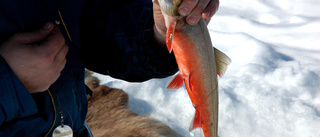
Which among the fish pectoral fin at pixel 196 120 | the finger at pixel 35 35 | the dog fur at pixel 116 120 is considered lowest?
the dog fur at pixel 116 120

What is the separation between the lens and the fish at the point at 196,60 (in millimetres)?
1035

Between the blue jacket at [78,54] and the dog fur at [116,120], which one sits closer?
the blue jacket at [78,54]

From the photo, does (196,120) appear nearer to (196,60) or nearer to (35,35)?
(196,60)

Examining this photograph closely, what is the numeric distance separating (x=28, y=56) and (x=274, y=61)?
3515mm

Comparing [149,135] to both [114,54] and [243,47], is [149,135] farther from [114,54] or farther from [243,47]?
[243,47]

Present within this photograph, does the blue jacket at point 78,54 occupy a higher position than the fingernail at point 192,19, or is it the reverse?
the fingernail at point 192,19

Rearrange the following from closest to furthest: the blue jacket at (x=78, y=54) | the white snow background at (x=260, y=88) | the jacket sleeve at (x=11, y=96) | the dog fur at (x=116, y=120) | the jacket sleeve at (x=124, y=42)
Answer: the jacket sleeve at (x=11, y=96), the blue jacket at (x=78, y=54), the jacket sleeve at (x=124, y=42), the dog fur at (x=116, y=120), the white snow background at (x=260, y=88)

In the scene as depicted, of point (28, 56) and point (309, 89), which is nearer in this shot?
point (28, 56)

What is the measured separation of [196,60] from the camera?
1117 mm

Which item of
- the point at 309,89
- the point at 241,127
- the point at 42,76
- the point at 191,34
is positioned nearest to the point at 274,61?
the point at 309,89

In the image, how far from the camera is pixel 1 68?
1.09 metres

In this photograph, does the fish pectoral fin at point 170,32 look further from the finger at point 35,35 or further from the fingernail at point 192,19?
the finger at point 35,35

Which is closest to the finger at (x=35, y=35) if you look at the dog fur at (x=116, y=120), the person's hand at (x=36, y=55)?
the person's hand at (x=36, y=55)

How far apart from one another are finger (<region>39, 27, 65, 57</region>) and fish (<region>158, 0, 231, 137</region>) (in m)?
0.50
